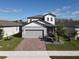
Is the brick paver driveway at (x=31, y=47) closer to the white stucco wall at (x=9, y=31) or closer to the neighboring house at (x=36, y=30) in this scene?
the neighboring house at (x=36, y=30)

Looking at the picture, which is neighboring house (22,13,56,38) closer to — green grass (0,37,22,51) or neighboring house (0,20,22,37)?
neighboring house (0,20,22,37)

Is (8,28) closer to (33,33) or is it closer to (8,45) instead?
(33,33)

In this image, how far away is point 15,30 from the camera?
4241cm

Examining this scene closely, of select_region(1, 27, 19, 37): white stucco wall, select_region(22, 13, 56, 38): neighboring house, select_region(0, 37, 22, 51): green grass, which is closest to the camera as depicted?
select_region(0, 37, 22, 51): green grass

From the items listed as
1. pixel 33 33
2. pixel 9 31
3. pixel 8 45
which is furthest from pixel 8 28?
pixel 8 45

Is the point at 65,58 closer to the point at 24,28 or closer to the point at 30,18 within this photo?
the point at 24,28

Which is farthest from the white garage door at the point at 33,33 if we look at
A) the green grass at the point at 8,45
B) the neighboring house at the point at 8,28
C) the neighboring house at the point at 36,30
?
the green grass at the point at 8,45

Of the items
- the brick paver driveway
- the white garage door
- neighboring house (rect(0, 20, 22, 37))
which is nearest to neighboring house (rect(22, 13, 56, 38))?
the white garage door

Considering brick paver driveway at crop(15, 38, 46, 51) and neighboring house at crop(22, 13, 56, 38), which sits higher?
neighboring house at crop(22, 13, 56, 38)

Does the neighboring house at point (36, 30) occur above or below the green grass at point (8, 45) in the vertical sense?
above

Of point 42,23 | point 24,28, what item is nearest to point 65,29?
point 42,23

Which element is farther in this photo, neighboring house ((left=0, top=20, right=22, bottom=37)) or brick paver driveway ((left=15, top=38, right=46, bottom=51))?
neighboring house ((left=0, top=20, right=22, bottom=37))

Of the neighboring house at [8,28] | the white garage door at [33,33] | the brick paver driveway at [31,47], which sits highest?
the neighboring house at [8,28]

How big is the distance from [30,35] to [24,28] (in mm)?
1878
